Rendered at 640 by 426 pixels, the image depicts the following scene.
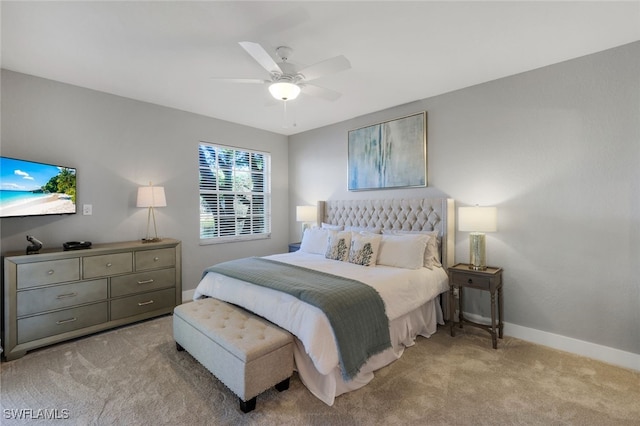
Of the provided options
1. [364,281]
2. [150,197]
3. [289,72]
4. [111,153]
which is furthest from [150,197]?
[364,281]

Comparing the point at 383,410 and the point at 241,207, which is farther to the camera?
the point at 241,207

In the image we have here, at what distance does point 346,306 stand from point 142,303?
2.63 metres

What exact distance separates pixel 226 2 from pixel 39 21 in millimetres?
1477

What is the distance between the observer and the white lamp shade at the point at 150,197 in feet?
11.8

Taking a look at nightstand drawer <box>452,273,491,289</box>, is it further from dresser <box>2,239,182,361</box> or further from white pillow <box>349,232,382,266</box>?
dresser <box>2,239,182,361</box>

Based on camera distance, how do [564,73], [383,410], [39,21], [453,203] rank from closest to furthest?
[383,410], [39,21], [564,73], [453,203]

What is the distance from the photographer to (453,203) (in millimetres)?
3504

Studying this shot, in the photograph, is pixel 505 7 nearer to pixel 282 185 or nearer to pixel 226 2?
pixel 226 2

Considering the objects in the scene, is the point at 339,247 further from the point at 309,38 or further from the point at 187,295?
the point at 187,295

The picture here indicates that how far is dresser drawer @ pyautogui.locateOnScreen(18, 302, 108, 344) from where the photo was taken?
269cm

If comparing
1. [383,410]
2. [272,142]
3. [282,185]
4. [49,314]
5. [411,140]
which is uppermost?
[272,142]

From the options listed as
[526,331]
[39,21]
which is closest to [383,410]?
[526,331]

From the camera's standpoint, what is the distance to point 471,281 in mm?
2967

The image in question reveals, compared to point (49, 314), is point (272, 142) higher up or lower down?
higher up
